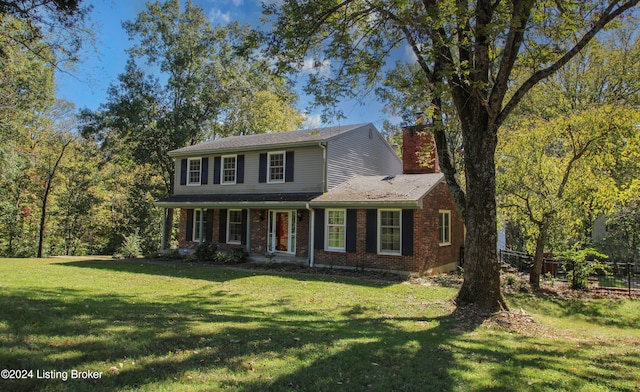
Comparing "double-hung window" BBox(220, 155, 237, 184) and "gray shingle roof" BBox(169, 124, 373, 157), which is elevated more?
"gray shingle roof" BBox(169, 124, 373, 157)

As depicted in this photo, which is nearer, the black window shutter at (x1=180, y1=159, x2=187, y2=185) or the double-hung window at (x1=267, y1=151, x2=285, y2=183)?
the double-hung window at (x1=267, y1=151, x2=285, y2=183)

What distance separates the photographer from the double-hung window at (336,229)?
15531 mm

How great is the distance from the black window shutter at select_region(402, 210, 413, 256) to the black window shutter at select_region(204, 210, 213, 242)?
9.88 metres

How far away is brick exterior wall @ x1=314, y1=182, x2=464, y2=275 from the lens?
46.1ft

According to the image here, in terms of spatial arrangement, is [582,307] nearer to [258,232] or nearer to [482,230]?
[482,230]

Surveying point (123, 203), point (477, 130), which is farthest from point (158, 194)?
point (477, 130)

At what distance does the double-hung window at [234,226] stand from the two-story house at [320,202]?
47 mm

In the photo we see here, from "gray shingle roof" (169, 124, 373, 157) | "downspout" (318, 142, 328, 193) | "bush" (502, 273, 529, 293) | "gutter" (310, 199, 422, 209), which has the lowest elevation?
"bush" (502, 273, 529, 293)

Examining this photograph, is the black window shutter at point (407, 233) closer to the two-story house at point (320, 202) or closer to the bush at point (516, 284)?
the two-story house at point (320, 202)

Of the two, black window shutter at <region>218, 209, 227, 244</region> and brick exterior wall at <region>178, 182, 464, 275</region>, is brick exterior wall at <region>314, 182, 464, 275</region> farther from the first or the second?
black window shutter at <region>218, 209, 227, 244</region>

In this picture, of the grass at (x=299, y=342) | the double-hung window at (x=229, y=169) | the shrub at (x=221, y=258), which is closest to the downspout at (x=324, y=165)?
the double-hung window at (x=229, y=169)

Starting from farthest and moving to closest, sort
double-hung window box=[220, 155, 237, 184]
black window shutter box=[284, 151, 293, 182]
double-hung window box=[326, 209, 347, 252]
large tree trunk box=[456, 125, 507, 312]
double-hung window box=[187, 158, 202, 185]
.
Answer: double-hung window box=[187, 158, 202, 185] → double-hung window box=[220, 155, 237, 184] → black window shutter box=[284, 151, 293, 182] → double-hung window box=[326, 209, 347, 252] → large tree trunk box=[456, 125, 507, 312]

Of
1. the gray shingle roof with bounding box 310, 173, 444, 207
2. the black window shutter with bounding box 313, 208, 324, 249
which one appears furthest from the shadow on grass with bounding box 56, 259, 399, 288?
the gray shingle roof with bounding box 310, 173, 444, 207

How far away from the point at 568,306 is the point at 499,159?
17.7ft
